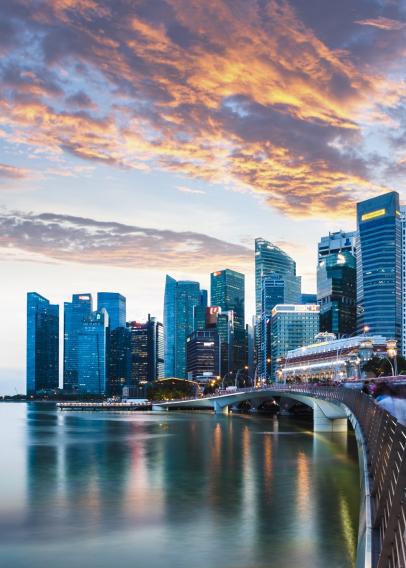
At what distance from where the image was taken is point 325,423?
→ 10512 cm

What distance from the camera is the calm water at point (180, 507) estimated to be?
29922mm

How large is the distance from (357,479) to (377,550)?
38540 millimetres

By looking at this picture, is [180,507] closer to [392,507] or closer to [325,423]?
[392,507]

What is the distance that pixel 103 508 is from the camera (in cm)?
4081

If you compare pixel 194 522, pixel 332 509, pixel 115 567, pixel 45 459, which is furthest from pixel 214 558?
pixel 45 459

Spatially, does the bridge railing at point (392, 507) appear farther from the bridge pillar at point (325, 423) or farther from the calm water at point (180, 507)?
the bridge pillar at point (325, 423)

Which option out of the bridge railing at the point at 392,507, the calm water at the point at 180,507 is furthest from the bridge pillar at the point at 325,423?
the bridge railing at the point at 392,507

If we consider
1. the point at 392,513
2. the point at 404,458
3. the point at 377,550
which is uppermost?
the point at 404,458

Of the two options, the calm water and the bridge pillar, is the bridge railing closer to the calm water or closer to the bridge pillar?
the calm water

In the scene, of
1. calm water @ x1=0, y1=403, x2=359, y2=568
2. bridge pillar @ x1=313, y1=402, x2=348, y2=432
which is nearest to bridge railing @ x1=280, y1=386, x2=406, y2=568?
calm water @ x1=0, y1=403, x2=359, y2=568

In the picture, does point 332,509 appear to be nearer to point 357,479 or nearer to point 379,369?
point 357,479

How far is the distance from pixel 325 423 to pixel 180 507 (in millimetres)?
66830

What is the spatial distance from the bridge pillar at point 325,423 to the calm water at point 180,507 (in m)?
23.5

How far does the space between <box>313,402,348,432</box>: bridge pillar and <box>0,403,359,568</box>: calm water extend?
77.0 ft
